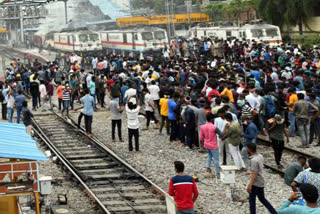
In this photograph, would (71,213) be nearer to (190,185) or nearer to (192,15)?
(190,185)

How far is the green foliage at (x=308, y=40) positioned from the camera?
41875 mm

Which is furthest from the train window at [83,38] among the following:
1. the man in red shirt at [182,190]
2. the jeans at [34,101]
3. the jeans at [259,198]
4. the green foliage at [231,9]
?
the man in red shirt at [182,190]

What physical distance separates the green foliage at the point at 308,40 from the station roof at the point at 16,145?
32.5m

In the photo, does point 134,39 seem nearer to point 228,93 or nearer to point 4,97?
point 4,97

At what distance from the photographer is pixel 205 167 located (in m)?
16.1

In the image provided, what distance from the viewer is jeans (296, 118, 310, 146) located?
1728cm

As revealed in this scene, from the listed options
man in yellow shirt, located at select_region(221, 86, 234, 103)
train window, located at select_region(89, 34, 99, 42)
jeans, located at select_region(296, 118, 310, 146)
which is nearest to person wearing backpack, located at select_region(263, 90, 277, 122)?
jeans, located at select_region(296, 118, 310, 146)

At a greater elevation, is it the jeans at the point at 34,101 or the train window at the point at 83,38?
the train window at the point at 83,38

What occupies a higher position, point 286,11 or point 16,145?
point 286,11

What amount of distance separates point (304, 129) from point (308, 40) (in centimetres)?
2663

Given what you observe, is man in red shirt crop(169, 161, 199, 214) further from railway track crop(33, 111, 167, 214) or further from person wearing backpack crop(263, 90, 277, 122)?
person wearing backpack crop(263, 90, 277, 122)

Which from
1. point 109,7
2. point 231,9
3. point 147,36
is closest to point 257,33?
point 147,36

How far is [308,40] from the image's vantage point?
4300 cm

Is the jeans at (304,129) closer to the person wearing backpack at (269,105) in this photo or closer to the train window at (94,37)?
the person wearing backpack at (269,105)
